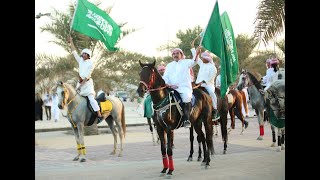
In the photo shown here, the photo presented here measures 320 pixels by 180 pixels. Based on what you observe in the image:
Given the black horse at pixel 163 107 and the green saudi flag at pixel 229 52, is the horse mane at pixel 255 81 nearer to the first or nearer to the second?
the green saudi flag at pixel 229 52

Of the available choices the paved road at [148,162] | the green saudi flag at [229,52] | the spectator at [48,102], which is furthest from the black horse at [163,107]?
the spectator at [48,102]

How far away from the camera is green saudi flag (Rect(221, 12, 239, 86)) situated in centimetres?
1100

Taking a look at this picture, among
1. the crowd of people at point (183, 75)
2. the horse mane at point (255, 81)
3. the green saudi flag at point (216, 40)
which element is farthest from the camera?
the horse mane at point (255, 81)

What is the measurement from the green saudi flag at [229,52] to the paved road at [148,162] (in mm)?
2173

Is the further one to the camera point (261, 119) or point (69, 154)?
point (261, 119)

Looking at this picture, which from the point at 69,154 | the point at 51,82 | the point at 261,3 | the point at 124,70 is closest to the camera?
the point at 261,3

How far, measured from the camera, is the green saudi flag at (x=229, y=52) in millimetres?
11000

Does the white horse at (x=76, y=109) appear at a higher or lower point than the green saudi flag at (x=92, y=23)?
lower

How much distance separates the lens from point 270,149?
13422 millimetres
